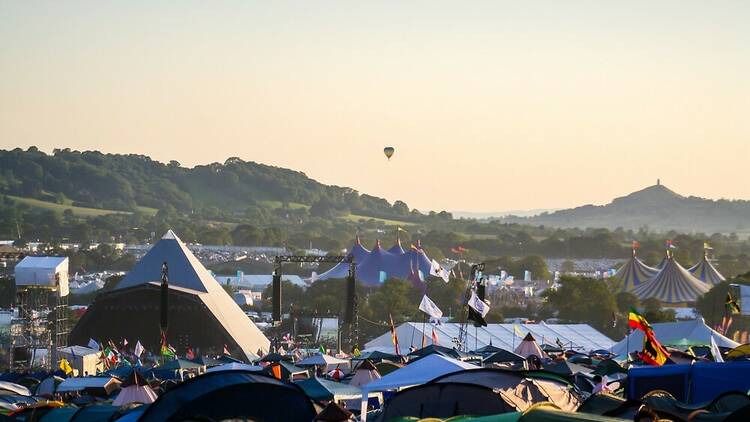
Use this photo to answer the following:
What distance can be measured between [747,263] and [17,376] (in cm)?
8445

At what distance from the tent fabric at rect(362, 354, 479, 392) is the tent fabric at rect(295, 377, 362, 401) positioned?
7.98 feet

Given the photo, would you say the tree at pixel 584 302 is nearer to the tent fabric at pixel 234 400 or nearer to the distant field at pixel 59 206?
the tent fabric at pixel 234 400

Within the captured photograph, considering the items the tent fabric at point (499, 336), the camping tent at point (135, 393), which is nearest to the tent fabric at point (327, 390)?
the camping tent at point (135, 393)

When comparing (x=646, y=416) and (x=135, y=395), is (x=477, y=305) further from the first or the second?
(x=646, y=416)

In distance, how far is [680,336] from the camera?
3334 cm

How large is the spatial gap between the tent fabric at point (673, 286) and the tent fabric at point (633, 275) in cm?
320

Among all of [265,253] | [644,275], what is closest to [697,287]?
[644,275]

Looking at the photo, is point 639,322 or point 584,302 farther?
point 584,302

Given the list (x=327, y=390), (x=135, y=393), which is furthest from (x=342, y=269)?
(x=135, y=393)

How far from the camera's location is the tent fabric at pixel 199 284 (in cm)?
4588

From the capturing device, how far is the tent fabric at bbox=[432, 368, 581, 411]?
1395cm

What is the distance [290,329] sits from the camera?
53.7 m

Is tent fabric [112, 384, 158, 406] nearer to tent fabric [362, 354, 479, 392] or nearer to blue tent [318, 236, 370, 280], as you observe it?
tent fabric [362, 354, 479, 392]

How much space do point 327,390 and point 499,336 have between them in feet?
72.3
